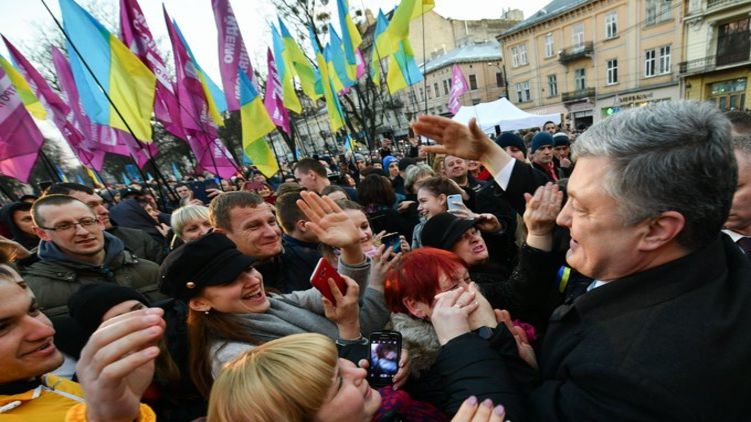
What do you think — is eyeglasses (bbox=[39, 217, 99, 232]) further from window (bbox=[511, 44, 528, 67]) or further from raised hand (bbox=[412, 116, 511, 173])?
window (bbox=[511, 44, 528, 67])

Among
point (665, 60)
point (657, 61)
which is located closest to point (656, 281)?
point (665, 60)

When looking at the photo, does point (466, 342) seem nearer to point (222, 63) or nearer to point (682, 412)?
point (682, 412)

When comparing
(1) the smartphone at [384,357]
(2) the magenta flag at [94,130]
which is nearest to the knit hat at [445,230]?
(1) the smartphone at [384,357]

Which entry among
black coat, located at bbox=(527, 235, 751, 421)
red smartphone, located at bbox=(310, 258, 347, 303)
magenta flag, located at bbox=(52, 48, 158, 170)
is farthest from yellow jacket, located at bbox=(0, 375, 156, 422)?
magenta flag, located at bbox=(52, 48, 158, 170)

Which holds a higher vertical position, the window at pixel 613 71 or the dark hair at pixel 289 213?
the dark hair at pixel 289 213

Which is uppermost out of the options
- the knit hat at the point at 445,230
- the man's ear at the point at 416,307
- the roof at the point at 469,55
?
the roof at the point at 469,55

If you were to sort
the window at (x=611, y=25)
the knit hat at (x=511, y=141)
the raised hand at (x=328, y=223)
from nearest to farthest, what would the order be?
the raised hand at (x=328, y=223) < the knit hat at (x=511, y=141) < the window at (x=611, y=25)

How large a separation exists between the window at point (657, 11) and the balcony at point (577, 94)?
5.72 meters

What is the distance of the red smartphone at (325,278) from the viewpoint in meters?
1.66

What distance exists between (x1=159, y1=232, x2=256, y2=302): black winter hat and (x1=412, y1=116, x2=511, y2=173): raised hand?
4.29 ft

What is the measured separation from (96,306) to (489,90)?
Result: 43220 mm

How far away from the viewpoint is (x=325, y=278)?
1.71 meters

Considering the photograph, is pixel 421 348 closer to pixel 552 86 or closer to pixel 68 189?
pixel 68 189

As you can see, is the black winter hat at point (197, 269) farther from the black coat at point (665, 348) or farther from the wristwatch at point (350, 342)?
the black coat at point (665, 348)
